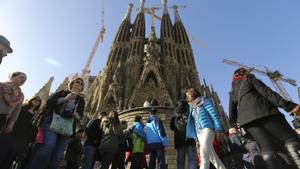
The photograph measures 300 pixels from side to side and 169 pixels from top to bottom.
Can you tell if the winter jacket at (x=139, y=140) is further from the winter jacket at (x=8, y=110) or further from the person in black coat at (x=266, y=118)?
the winter jacket at (x=8, y=110)

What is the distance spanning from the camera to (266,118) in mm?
3164

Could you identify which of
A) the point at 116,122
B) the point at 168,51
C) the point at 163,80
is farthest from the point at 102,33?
the point at 116,122

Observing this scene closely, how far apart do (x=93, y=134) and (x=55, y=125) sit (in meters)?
1.67

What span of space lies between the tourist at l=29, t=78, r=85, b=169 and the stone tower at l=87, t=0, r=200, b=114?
71.1 ft

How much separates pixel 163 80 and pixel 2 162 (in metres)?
27.3

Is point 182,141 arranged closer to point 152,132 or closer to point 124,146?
point 152,132

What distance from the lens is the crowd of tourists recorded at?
10.2 ft

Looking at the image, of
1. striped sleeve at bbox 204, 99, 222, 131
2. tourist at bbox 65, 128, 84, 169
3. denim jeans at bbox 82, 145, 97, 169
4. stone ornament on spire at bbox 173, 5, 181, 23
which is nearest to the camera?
striped sleeve at bbox 204, 99, 222, 131

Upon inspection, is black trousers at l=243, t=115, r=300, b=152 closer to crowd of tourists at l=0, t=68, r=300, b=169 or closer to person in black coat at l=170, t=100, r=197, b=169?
crowd of tourists at l=0, t=68, r=300, b=169

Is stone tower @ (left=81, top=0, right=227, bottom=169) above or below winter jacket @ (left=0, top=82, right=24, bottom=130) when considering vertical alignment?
above

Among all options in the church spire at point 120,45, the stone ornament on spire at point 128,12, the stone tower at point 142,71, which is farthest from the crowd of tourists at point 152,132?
the stone ornament on spire at point 128,12

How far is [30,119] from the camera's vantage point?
14.2ft

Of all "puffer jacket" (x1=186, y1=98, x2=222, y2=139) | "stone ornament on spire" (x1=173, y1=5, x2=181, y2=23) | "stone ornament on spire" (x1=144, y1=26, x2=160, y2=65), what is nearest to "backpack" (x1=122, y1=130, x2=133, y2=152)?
"puffer jacket" (x1=186, y1=98, x2=222, y2=139)

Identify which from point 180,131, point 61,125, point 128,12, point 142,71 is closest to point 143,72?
point 142,71
